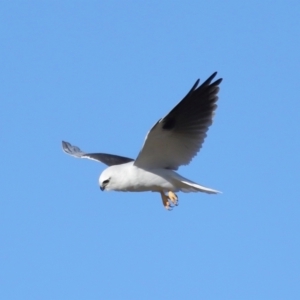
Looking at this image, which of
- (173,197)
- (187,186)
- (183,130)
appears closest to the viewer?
(183,130)

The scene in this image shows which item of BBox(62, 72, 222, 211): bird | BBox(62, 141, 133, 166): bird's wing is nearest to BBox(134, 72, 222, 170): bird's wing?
BBox(62, 72, 222, 211): bird

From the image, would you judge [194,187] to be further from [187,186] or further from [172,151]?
[172,151]

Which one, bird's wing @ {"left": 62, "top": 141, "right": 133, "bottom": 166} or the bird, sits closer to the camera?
the bird

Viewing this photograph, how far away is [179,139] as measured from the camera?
10.6m

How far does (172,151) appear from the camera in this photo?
10.7 meters

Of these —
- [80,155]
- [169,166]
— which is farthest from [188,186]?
[80,155]

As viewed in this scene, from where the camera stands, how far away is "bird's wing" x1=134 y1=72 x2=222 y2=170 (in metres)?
10.4

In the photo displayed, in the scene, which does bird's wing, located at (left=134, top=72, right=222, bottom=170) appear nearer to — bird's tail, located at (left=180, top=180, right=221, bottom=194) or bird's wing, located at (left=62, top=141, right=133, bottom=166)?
bird's tail, located at (left=180, top=180, right=221, bottom=194)

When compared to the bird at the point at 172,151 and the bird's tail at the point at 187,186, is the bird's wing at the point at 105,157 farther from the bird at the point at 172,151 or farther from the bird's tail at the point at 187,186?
the bird's tail at the point at 187,186

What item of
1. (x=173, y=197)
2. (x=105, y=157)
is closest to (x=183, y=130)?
(x=173, y=197)

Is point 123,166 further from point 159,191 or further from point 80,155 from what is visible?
point 80,155

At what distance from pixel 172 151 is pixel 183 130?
29cm

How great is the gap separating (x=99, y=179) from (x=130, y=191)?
0.38 m

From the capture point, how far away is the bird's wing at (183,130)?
34.1ft
